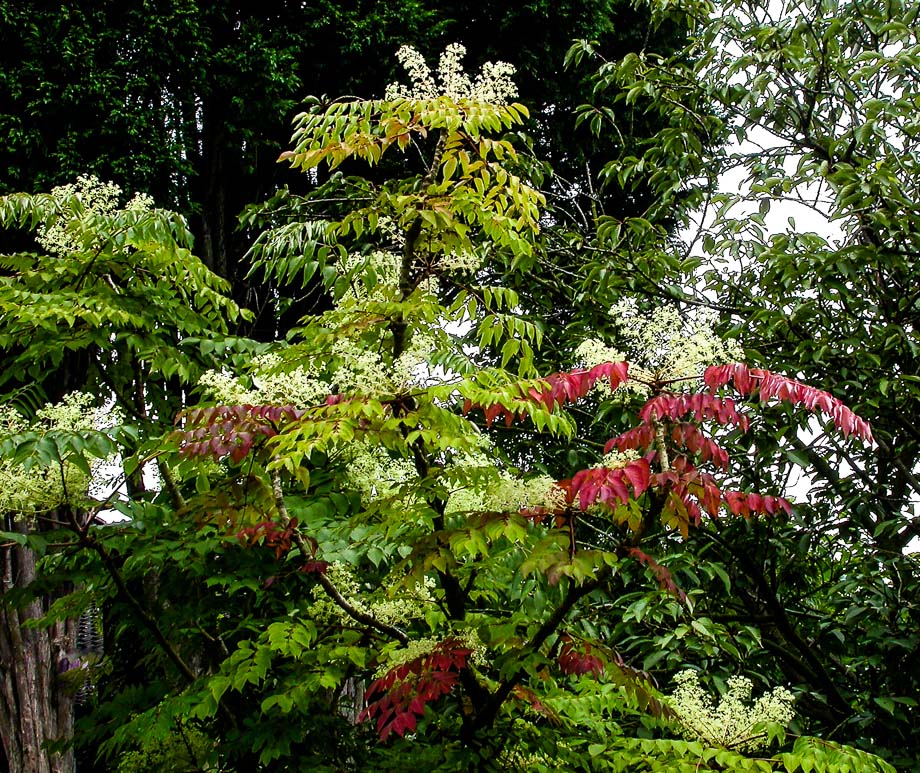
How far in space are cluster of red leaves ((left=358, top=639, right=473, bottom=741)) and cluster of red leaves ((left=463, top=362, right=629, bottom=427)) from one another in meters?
0.71

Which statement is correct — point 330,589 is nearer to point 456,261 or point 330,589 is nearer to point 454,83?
point 456,261

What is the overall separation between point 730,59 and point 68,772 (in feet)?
22.8

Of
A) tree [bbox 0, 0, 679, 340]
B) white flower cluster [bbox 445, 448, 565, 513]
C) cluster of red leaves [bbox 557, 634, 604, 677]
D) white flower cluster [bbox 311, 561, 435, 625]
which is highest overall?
tree [bbox 0, 0, 679, 340]

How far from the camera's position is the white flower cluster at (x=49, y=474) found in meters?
3.21

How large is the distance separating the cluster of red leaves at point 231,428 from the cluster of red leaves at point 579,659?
1101 mm

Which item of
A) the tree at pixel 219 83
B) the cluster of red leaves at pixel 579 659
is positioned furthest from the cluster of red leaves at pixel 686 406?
the tree at pixel 219 83

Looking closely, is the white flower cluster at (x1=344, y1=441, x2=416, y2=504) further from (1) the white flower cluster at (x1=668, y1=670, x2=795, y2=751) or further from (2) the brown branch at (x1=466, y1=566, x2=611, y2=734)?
(1) the white flower cluster at (x1=668, y1=670, x2=795, y2=751)

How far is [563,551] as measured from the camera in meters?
2.70

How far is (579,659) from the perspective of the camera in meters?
2.93

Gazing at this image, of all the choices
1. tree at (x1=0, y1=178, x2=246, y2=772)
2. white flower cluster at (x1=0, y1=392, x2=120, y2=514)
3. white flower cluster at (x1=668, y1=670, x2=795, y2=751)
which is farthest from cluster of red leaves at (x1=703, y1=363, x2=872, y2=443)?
white flower cluster at (x1=0, y1=392, x2=120, y2=514)

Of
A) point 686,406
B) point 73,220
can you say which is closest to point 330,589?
point 686,406

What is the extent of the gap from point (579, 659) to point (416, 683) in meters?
0.50

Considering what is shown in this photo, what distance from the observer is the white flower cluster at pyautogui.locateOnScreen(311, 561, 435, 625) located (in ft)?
10.6

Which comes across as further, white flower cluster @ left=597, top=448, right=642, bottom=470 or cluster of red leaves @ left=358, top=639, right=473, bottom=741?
cluster of red leaves @ left=358, top=639, right=473, bottom=741
